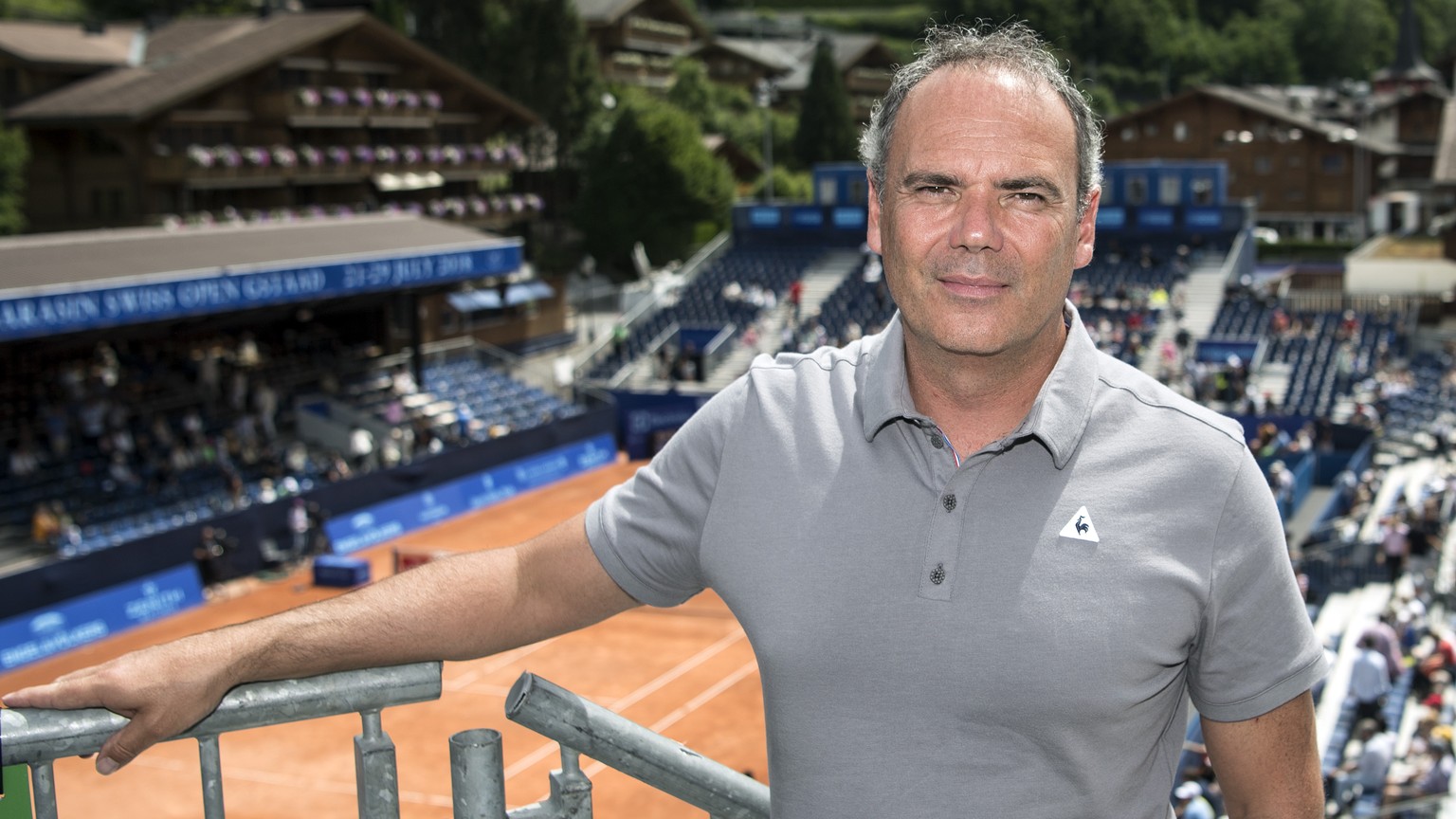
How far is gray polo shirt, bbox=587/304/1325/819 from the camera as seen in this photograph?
2.50 metres

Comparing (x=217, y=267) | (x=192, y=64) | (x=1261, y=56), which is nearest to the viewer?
(x=217, y=267)

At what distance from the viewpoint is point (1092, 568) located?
2504 mm

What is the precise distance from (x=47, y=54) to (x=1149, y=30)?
76442 millimetres

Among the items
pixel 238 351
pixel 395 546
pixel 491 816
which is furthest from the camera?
pixel 238 351

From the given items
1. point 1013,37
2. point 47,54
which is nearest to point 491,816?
point 1013,37

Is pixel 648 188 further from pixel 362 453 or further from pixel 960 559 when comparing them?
pixel 960 559

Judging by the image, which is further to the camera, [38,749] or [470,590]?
[470,590]

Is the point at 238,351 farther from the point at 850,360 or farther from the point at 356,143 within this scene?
the point at 850,360

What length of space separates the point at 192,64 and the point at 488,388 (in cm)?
1390

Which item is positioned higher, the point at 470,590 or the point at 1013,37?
the point at 1013,37

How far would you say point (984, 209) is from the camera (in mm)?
2717

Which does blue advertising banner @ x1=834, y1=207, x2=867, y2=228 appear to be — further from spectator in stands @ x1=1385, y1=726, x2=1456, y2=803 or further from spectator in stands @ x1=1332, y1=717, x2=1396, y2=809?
spectator in stands @ x1=1385, y1=726, x2=1456, y2=803

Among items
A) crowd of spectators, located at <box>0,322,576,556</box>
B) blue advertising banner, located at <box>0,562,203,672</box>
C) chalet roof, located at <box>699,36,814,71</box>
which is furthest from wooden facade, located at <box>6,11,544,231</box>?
chalet roof, located at <box>699,36,814,71</box>

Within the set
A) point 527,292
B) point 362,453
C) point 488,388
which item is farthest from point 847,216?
point 362,453
